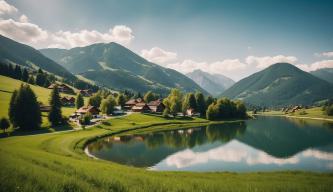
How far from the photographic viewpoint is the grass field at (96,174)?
528 inches

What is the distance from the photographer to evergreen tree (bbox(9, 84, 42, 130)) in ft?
274

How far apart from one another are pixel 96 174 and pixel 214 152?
59374 mm

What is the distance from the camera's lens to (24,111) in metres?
84.2

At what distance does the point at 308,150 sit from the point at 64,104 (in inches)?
5543

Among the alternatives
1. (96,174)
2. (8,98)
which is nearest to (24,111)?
(8,98)

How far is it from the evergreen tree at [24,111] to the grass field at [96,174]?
11.3 m

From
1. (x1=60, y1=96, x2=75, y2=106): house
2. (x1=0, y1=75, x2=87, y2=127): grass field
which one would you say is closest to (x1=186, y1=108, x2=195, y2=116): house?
(x1=0, y1=75, x2=87, y2=127): grass field

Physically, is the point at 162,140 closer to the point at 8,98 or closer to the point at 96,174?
the point at 96,174

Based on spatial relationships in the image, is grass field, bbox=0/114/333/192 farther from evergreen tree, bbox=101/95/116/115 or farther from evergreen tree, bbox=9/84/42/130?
A: evergreen tree, bbox=101/95/116/115

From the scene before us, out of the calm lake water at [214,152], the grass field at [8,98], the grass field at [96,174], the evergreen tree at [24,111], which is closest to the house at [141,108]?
the grass field at [96,174]

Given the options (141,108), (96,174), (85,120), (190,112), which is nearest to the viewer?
(96,174)

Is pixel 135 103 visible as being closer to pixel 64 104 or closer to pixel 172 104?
pixel 172 104

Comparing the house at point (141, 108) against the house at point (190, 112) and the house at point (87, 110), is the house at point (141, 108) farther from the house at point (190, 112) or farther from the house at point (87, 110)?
the house at point (87, 110)

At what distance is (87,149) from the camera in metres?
71.2
